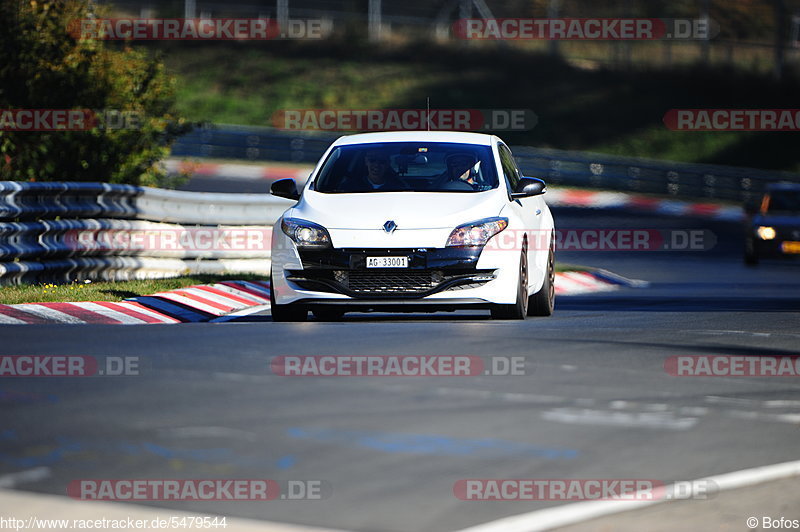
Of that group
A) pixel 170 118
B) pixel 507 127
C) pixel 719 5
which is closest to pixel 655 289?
pixel 170 118

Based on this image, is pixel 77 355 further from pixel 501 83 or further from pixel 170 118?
pixel 501 83

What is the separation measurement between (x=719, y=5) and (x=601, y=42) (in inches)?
275

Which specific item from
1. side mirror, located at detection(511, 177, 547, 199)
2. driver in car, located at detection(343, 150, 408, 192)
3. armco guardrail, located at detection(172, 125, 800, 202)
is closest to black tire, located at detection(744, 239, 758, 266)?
armco guardrail, located at detection(172, 125, 800, 202)

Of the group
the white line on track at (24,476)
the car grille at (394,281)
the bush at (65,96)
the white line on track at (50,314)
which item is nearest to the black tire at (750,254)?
the bush at (65,96)

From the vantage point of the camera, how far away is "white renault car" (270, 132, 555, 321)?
12.7 m

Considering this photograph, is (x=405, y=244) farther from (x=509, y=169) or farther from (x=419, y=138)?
(x=509, y=169)

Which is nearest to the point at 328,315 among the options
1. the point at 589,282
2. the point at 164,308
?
the point at 164,308

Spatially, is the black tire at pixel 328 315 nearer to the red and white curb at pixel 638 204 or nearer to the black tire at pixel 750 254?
the black tire at pixel 750 254

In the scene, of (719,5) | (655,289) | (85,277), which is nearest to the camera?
(85,277)

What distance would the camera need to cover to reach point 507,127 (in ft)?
166

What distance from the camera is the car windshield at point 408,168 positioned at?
45.0ft

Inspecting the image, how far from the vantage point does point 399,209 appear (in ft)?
42.4

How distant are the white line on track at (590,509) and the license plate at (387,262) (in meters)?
6.08

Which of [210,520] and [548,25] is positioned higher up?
[548,25]
